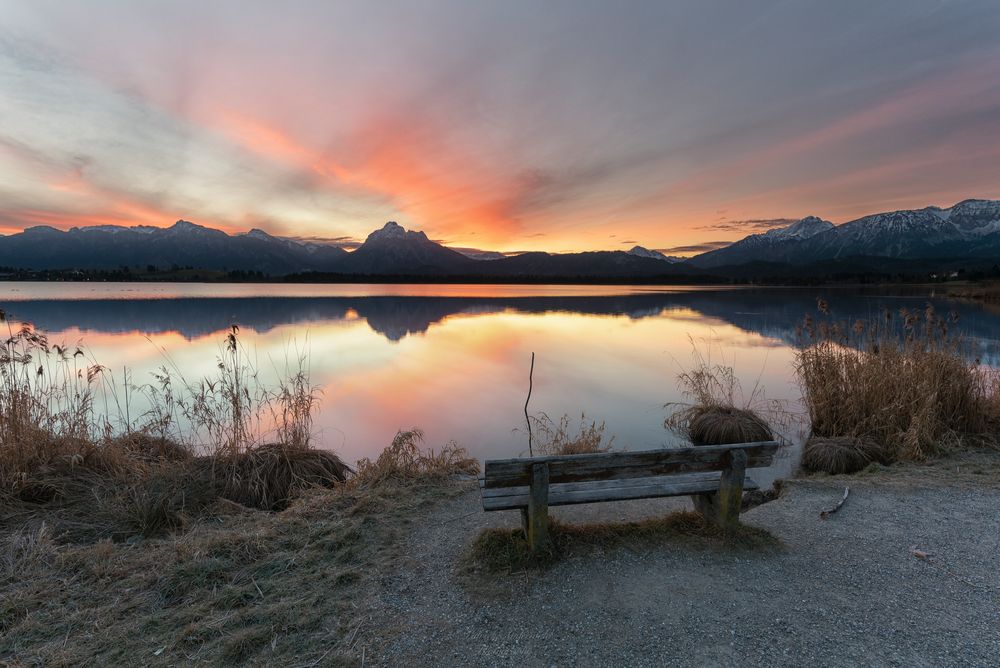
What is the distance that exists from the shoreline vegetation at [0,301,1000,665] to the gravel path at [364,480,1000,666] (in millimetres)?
317

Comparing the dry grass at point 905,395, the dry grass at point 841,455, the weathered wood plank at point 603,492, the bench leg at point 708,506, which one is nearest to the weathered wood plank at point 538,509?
the weathered wood plank at point 603,492

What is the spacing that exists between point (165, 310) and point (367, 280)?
106960 millimetres

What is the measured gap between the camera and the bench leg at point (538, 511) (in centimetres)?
425

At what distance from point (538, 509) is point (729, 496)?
2.08m

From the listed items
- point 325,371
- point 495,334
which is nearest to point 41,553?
point 325,371

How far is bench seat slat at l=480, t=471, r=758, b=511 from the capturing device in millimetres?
4484

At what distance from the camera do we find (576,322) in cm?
3584

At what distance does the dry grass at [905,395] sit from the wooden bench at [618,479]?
551cm

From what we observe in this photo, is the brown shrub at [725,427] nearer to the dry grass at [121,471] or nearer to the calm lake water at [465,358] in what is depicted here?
the calm lake water at [465,358]

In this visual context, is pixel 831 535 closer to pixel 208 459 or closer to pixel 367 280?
pixel 208 459

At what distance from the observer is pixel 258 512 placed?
19.3 feet

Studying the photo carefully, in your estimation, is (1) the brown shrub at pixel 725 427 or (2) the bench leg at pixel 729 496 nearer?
(2) the bench leg at pixel 729 496

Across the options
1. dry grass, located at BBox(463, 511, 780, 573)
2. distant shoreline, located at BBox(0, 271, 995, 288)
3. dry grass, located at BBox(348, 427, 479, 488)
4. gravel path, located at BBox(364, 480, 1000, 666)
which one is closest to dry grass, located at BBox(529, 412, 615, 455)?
dry grass, located at BBox(348, 427, 479, 488)

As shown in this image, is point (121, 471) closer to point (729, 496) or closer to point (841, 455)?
point (729, 496)
